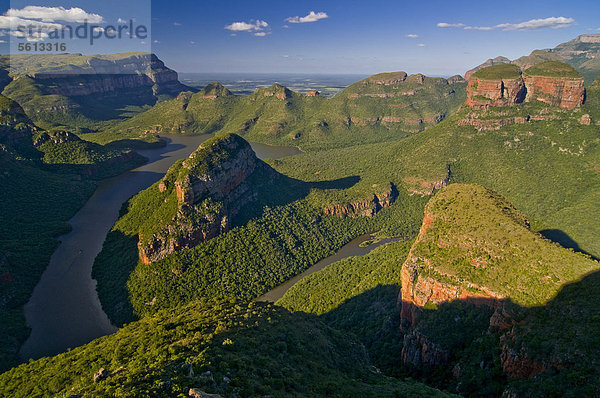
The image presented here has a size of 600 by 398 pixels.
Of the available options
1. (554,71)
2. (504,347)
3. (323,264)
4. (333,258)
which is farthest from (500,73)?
(504,347)

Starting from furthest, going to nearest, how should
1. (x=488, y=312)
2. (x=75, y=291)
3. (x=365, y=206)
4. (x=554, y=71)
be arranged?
(x=554, y=71) < (x=365, y=206) < (x=75, y=291) < (x=488, y=312)

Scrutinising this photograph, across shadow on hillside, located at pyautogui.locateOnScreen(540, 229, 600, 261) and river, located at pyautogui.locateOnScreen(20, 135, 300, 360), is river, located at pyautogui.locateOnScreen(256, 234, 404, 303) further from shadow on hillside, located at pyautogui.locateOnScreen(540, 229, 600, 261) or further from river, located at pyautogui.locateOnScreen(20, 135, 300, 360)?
shadow on hillside, located at pyautogui.locateOnScreen(540, 229, 600, 261)

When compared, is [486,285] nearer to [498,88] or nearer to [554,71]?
[498,88]

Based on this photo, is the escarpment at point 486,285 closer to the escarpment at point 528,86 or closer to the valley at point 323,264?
the valley at point 323,264

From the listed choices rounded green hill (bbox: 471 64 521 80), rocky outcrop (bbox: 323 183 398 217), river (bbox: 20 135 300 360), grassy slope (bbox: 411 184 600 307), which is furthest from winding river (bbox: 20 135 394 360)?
rounded green hill (bbox: 471 64 521 80)

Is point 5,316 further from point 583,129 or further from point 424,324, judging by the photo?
point 583,129
